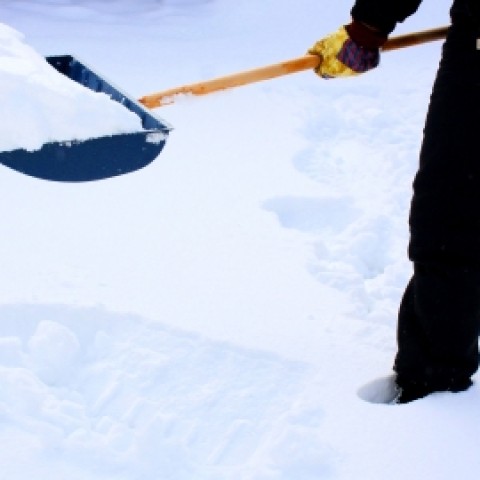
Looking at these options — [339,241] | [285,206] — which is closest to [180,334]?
[339,241]

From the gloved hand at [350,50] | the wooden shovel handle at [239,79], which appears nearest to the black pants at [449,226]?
the gloved hand at [350,50]

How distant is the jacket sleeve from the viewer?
221cm

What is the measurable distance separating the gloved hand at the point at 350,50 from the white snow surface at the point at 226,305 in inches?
15.4

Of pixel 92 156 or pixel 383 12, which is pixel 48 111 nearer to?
pixel 92 156

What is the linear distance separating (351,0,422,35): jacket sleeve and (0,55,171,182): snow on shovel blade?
575 mm

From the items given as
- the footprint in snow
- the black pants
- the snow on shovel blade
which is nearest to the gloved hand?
the black pants

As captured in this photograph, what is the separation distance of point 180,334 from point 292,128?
69.9 inches

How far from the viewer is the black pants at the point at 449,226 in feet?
6.22

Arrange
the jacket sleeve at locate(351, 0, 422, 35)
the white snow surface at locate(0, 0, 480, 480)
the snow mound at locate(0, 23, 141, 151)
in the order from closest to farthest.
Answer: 1. the white snow surface at locate(0, 0, 480, 480)
2. the snow mound at locate(0, 23, 141, 151)
3. the jacket sleeve at locate(351, 0, 422, 35)

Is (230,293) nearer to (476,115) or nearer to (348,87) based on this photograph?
(476,115)

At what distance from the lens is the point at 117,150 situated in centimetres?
212

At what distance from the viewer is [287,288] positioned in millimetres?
2510

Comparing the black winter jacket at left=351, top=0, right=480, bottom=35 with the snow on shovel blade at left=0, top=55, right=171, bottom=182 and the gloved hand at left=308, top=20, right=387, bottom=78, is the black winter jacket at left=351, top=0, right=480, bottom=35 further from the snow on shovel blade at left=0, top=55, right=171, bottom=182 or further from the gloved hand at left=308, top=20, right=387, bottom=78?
the snow on shovel blade at left=0, top=55, right=171, bottom=182

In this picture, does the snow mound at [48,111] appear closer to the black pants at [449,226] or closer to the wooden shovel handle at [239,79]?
the wooden shovel handle at [239,79]
